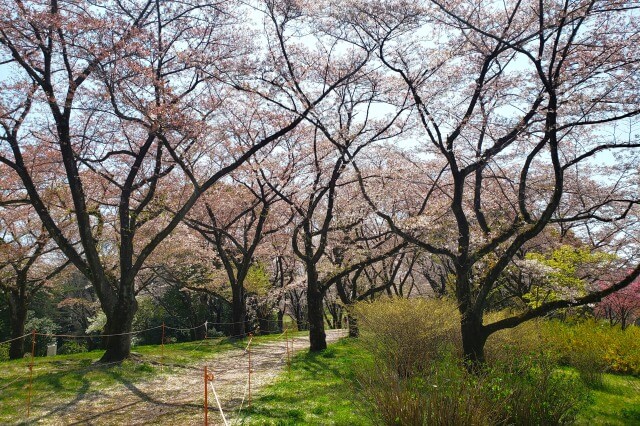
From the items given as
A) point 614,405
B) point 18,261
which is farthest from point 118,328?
point 614,405

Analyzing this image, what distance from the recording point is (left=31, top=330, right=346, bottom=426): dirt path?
7.27 metres

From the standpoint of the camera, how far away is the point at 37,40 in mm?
10016

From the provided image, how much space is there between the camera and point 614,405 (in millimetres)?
8938

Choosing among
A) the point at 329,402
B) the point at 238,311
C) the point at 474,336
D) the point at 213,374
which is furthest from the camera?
the point at 238,311

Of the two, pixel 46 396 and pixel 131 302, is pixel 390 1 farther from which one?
pixel 46 396

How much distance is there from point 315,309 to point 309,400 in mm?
6700

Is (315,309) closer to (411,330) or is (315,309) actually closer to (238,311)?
(411,330)

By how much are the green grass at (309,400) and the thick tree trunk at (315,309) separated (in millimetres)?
2697

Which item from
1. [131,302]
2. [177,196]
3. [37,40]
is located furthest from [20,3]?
[177,196]

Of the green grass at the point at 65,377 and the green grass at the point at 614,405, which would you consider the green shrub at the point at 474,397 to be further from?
the green grass at the point at 65,377

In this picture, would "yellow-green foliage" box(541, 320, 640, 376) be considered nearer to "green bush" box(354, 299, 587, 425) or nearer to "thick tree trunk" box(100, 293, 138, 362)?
"green bush" box(354, 299, 587, 425)

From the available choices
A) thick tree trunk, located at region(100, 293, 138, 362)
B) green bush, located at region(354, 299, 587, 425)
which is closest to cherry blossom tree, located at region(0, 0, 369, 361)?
thick tree trunk, located at region(100, 293, 138, 362)

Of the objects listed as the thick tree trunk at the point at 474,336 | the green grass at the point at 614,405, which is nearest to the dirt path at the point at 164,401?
the thick tree trunk at the point at 474,336

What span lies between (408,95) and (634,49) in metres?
5.41
